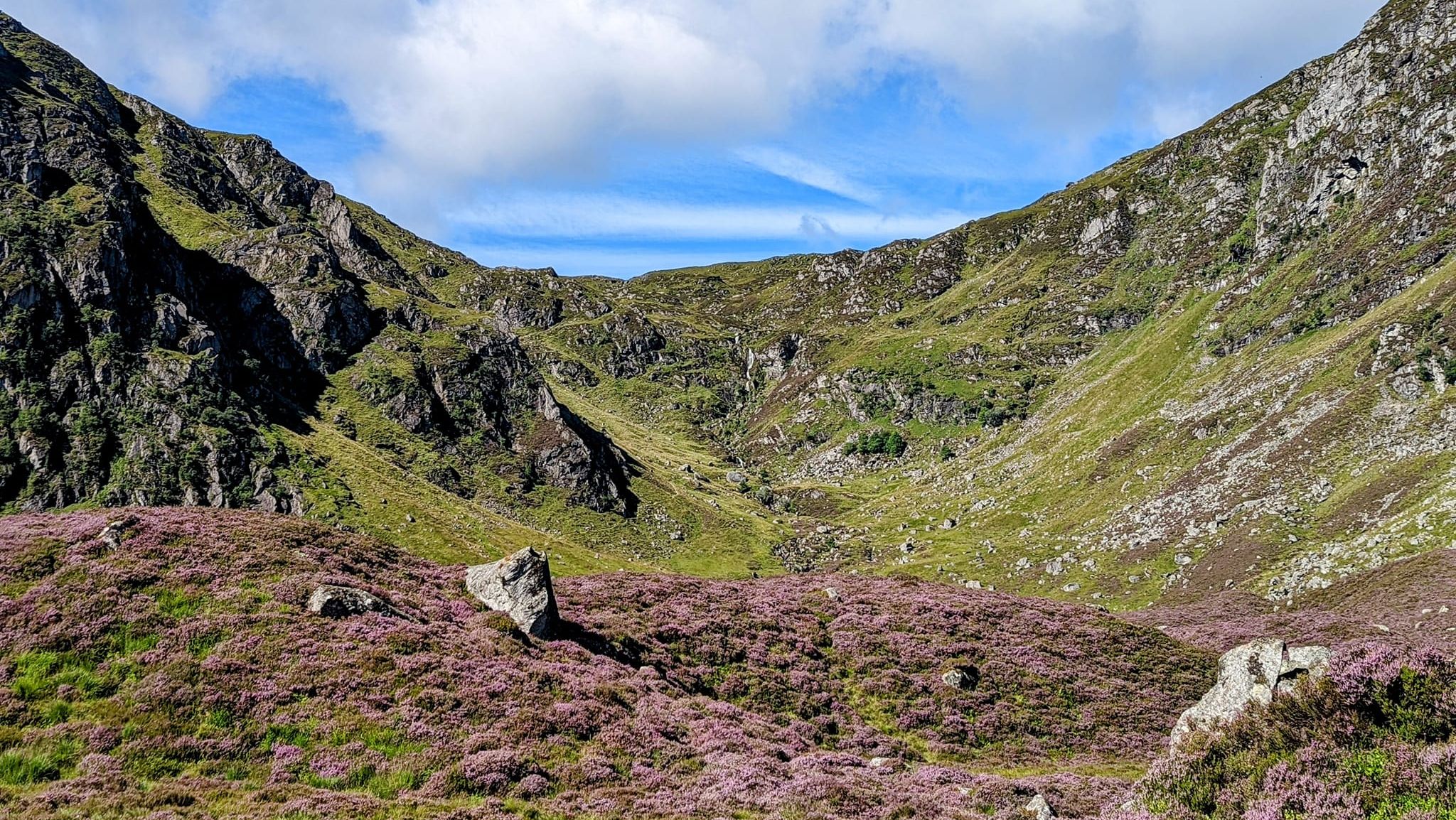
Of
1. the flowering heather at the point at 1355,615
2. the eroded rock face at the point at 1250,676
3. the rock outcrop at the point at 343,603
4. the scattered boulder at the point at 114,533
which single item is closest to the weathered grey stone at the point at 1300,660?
the eroded rock face at the point at 1250,676

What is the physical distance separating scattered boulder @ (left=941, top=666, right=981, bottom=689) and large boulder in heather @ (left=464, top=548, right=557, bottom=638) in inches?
782

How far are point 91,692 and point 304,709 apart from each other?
5543mm

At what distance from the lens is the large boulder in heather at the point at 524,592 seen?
3034 centimetres

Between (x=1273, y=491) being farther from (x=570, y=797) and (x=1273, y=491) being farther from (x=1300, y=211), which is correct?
(x=1300, y=211)

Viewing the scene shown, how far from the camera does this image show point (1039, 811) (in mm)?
20578

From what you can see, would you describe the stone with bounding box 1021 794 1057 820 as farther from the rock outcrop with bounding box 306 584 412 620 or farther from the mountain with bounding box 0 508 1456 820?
the rock outcrop with bounding box 306 584 412 620

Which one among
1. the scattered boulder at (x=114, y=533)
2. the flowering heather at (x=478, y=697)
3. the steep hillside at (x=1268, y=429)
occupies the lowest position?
the flowering heather at (x=478, y=697)

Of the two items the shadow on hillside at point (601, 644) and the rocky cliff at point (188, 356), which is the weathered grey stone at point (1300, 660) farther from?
the rocky cliff at point (188, 356)

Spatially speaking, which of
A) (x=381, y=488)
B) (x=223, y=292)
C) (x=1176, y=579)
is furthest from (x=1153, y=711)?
(x=223, y=292)

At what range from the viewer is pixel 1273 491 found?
302 ft

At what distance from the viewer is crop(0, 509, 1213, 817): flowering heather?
58.3 ft

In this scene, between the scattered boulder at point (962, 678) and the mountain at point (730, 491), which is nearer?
the scattered boulder at point (962, 678)

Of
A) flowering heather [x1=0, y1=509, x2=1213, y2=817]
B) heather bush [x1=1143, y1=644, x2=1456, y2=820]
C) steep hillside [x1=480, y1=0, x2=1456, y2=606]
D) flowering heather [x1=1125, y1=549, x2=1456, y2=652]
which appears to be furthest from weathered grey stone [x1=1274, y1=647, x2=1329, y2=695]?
steep hillside [x1=480, y1=0, x2=1456, y2=606]

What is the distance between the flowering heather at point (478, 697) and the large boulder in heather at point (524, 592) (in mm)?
1260
